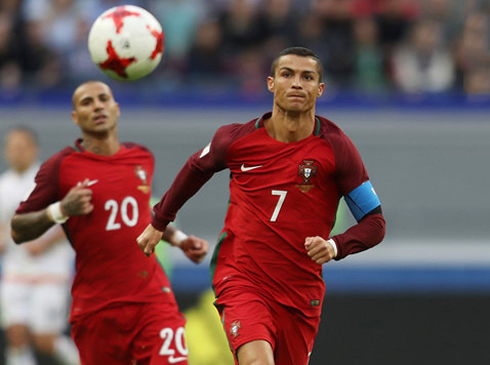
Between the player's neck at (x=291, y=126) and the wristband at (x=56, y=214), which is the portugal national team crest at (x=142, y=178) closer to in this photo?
the wristband at (x=56, y=214)

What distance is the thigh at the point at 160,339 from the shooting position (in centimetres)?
664

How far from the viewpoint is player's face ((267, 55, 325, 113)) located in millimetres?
5938

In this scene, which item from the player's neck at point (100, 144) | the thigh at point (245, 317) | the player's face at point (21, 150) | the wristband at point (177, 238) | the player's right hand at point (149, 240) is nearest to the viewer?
the thigh at point (245, 317)

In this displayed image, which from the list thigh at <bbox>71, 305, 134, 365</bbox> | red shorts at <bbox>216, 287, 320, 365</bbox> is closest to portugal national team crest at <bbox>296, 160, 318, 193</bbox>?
red shorts at <bbox>216, 287, 320, 365</bbox>

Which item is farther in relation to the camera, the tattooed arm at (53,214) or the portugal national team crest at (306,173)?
the tattooed arm at (53,214)

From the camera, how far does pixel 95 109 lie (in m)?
7.05

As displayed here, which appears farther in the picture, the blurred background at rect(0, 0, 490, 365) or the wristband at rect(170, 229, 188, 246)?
the blurred background at rect(0, 0, 490, 365)

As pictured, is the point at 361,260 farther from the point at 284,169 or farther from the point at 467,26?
the point at 284,169

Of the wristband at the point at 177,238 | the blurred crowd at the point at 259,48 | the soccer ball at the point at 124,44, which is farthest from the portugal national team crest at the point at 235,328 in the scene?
the blurred crowd at the point at 259,48

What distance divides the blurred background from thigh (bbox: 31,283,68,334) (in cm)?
129

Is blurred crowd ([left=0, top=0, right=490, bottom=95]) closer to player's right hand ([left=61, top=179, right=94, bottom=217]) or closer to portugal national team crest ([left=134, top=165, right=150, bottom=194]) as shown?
portugal national team crest ([left=134, top=165, right=150, bottom=194])

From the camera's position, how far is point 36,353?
1107cm

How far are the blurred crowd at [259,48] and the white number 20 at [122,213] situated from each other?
5.07 meters

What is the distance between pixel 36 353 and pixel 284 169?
604 centimetres
